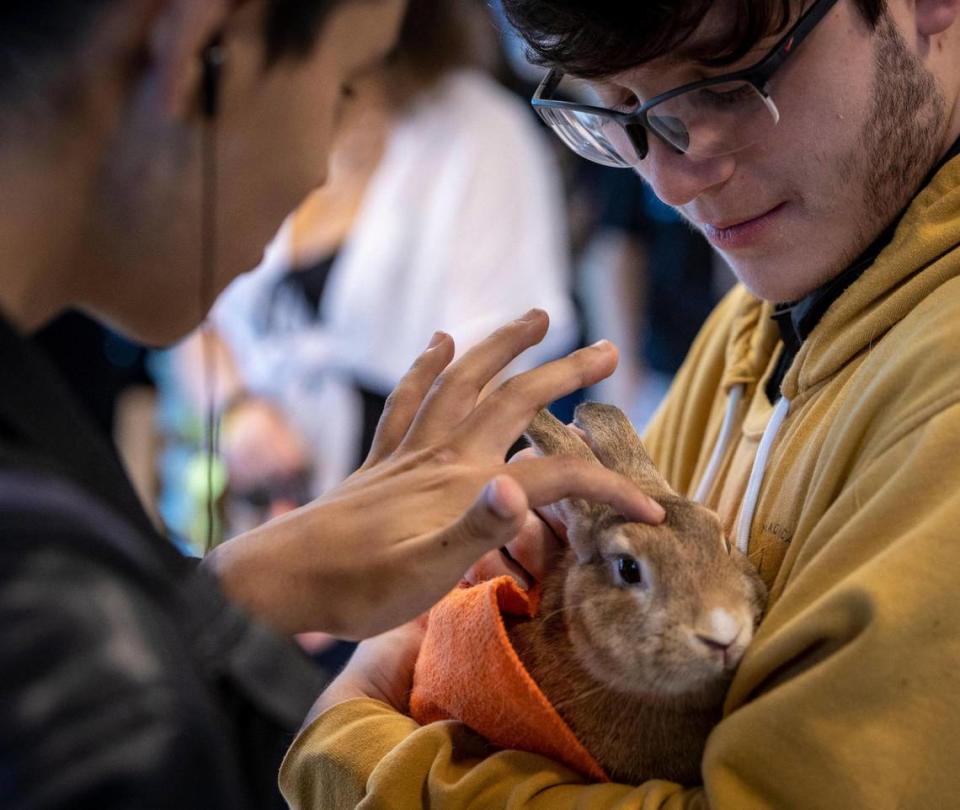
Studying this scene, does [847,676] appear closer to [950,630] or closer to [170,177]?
[950,630]

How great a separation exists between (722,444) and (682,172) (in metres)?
0.32

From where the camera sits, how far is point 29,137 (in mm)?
693

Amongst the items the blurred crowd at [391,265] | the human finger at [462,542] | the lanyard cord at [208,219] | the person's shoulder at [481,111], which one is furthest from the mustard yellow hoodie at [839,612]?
the person's shoulder at [481,111]

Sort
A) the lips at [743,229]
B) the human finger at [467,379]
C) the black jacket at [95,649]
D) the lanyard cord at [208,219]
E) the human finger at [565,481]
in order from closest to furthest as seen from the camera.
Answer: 1. the black jacket at [95,649]
2. the lanyard cord at [208,219]
3. the human finger at [565,481]
4. the human finger at [467,379]
5. the lips at [743,229]

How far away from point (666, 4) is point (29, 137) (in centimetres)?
59

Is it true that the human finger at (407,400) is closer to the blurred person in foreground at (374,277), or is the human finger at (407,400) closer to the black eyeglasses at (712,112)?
the black eyeglasses at (712,112)

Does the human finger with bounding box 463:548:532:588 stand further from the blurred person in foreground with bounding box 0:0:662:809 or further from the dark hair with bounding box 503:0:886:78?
the dark hair with bounding box 503:0:886:78

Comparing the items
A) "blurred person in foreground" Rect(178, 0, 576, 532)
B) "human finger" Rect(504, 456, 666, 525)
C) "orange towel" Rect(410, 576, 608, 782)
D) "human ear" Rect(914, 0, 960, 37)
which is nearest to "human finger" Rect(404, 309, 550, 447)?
"human finger" Rect(504, 456, 666, 525)

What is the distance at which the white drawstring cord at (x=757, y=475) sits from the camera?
1.16 m

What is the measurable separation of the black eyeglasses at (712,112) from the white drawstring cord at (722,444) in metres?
0.28

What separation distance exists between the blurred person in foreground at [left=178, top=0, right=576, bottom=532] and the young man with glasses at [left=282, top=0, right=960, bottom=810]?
139 centimetres

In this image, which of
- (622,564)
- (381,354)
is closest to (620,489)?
(622,564)

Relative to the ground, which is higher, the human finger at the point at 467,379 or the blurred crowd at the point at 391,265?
the human finger at the point at 467,379

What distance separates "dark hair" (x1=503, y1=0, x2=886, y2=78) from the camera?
3.43ft
